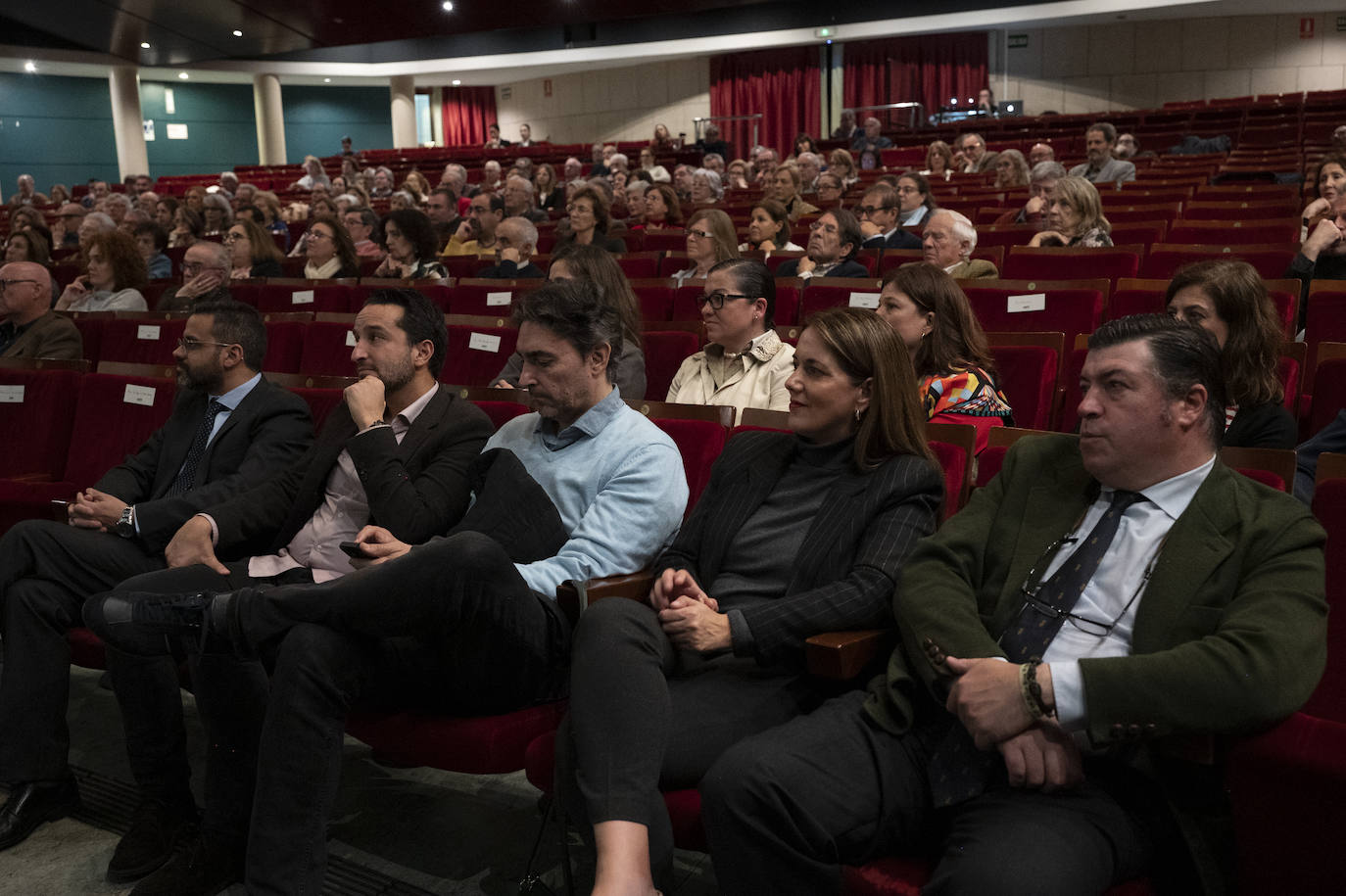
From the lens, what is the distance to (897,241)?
473cm

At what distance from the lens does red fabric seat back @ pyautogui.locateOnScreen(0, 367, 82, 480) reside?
282cm

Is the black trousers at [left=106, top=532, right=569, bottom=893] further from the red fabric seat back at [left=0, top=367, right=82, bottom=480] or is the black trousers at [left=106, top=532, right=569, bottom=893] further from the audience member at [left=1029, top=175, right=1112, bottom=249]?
the audience member at [left=1029, top=175, right=1112, bottom=249]

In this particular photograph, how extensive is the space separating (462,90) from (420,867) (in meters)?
21.1

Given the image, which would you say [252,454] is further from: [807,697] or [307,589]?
[807,697]

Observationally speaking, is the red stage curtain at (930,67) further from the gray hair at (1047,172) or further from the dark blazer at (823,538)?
the dark blazer at (823,538)

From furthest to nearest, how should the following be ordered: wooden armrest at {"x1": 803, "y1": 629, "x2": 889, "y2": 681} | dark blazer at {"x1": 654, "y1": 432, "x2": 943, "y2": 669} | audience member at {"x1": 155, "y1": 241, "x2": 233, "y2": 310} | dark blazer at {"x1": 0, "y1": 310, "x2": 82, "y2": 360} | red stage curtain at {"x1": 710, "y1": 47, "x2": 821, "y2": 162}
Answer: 1. red stage curtain at {"x1": 710, "y1": 47, "x2": 821, "y2": 162}
2. audience member at {"x1": 155, "y1": 241, "x2": 233, "y2": 310}
3. dark blazer at {"x1": 0, "y1": 310, "x2": 82, "y2": 360}
4. dark blazer at {"x1": 654, "y1": 432, "x2": 943, "y2": 669}
5. wooden armrest at {"x1": 803, "y1": 629, "x2": 889, "y2": 681}

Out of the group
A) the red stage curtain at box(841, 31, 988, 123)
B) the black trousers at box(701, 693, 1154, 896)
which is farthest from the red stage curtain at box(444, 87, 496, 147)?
the black trousers at box(701, 693, 1154, 896)

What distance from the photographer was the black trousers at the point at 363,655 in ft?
4.98

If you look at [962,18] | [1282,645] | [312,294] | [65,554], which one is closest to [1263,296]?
[1282,645]

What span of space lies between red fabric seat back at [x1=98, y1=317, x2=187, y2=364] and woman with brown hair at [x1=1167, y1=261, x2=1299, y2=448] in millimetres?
3171

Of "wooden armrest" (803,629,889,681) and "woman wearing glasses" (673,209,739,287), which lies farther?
"woman wearing glasses" (673,209,739,287)

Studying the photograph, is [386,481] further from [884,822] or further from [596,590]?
[884,822]

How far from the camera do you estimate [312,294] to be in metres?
4.50

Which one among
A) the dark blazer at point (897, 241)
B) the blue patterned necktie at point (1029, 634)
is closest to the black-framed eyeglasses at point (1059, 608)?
the blue patterned necktie at point (1029, 634)
